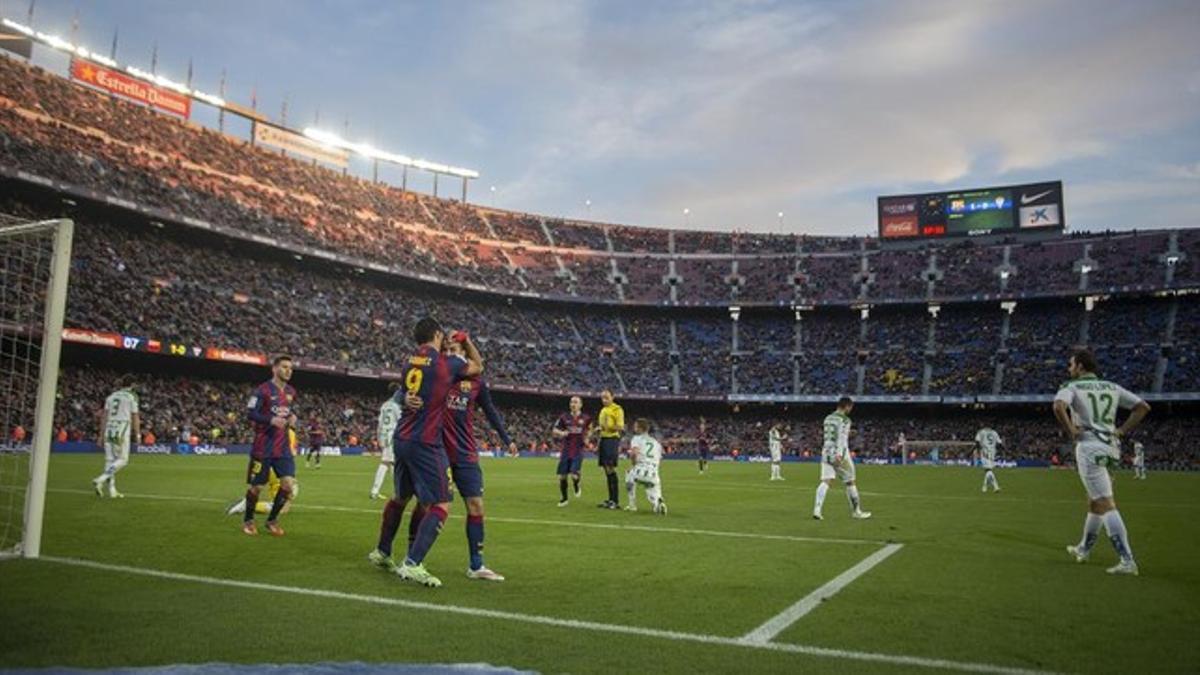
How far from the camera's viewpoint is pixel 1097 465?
8766mm

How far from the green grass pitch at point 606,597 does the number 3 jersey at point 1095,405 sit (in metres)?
1.52

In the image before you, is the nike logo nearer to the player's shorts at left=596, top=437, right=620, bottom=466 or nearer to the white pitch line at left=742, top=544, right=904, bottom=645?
the player's shorts at left=596, top=437, right=620, bottom=466

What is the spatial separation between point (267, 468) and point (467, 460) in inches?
173

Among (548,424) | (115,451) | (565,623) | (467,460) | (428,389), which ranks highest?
(428,389)

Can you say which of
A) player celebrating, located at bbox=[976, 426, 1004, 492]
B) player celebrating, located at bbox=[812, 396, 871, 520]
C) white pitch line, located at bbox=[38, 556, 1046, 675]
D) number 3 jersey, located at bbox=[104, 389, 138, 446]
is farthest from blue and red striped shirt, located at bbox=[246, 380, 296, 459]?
player celebrating, located at bbox=[976, 426, 1004, 492]

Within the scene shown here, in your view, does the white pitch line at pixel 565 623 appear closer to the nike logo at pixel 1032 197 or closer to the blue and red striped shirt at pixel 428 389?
the blue and red striped shirt at pixel 428 389

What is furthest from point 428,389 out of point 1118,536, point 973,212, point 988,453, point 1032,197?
point 1032,197

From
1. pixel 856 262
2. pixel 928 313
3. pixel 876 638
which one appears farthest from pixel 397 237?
pixel 876 638

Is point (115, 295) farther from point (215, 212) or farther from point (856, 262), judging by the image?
point (856, 262)

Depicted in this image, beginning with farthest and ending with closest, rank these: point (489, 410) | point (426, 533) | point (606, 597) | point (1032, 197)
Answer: point (1032, 197) → point (489, 410) → point (426, 533) → point (606, 597)

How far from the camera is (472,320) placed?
63.6m

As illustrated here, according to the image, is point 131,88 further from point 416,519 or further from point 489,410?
point 416,519

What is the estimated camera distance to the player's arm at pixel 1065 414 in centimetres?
877

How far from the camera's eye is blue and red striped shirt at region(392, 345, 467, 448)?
7.68 m
